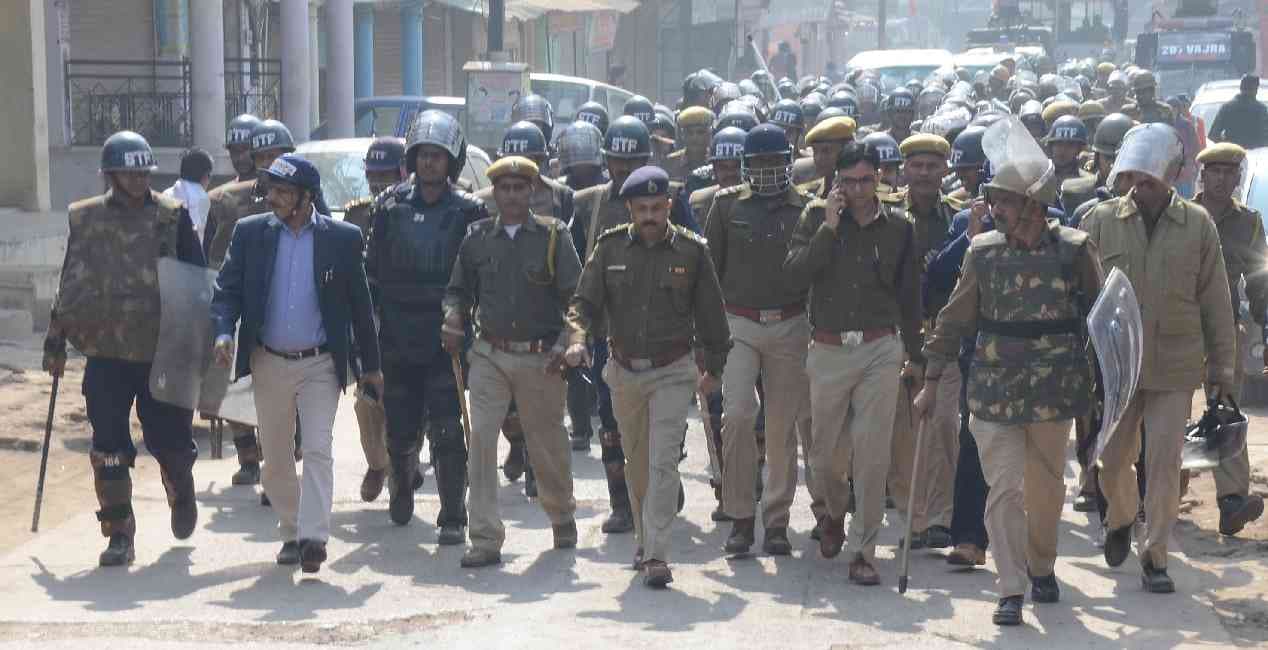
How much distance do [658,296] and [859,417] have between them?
952 mm

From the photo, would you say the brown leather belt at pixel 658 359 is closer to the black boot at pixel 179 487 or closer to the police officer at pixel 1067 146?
the black boot at pixel 179 487

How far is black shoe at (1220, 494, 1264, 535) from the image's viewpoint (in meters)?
9.19

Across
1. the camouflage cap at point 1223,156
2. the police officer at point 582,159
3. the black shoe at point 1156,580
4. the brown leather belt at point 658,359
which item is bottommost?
the black shoe at point 1156,580

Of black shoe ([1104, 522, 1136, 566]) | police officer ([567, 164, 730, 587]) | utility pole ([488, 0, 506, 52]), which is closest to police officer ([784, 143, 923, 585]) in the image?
police officer ([567, 164, 730, 587])

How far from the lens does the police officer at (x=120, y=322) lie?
897cm

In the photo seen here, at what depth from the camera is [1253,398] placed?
1416cm

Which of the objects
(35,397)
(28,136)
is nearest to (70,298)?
(35,397)

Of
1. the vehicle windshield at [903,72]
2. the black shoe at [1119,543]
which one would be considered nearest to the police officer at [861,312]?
the black shoe at [1119,543]

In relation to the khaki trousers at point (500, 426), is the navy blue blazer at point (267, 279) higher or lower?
higher

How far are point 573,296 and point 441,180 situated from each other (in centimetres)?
110

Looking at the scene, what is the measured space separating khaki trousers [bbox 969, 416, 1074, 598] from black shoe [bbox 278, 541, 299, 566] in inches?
112

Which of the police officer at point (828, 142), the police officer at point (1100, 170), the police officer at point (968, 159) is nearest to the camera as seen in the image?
the police officer at point (828, 142)

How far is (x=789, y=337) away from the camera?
9.13 m

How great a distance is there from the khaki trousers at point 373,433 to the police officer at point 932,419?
2402 mm
